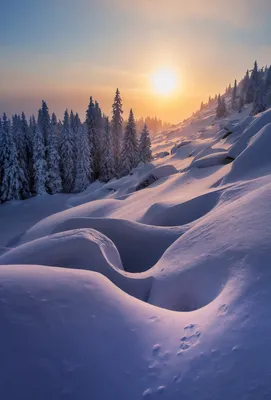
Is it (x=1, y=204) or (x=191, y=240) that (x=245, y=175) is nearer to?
(x=191, y=240)

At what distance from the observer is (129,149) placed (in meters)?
43.1

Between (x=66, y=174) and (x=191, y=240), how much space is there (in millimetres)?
42239

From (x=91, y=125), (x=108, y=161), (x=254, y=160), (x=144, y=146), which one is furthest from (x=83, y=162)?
(x=254, y=160)

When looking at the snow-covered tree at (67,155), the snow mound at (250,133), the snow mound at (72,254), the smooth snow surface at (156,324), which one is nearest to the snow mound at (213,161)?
the snow mound at (250,133)

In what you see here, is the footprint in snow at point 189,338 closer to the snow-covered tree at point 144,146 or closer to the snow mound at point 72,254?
the snow mound at point 72,254

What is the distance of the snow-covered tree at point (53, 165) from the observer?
137 ft

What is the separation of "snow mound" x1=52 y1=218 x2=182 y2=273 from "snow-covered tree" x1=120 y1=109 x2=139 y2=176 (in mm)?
35110

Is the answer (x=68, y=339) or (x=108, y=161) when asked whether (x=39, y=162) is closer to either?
(x=108, y=161)

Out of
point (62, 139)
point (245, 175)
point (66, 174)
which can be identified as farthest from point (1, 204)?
point (245, 175)

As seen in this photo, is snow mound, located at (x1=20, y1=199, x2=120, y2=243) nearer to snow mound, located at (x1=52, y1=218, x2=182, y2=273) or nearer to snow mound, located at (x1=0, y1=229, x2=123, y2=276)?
snow mound, located at (x1=52, y1=218, x2=182, y2=273)

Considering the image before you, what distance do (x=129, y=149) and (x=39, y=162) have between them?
1404 cm

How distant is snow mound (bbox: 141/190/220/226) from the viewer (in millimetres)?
8898

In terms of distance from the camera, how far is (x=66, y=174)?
45.5m

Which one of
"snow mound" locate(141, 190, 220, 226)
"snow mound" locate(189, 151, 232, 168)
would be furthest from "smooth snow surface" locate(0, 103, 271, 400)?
"snow mound" locate(189, 151, 232, 168)
